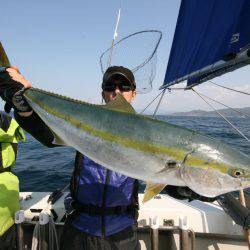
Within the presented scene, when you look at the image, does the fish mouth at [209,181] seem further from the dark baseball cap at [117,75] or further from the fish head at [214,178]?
the dark baseball cap at [117,75]

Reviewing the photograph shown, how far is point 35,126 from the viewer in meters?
3.31

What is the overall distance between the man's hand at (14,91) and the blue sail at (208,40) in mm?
3409

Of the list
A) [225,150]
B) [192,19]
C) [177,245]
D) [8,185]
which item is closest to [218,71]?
[192,19]

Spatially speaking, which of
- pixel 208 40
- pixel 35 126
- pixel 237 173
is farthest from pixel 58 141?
pixel 208 40

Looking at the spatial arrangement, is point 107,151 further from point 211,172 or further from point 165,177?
point 211,172

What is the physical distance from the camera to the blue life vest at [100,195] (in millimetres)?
3557

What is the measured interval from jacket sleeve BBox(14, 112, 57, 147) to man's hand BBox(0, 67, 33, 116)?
0.26 feet

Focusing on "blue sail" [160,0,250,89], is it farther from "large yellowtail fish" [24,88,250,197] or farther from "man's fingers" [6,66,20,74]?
"man's fingers" [6,66,20,74]

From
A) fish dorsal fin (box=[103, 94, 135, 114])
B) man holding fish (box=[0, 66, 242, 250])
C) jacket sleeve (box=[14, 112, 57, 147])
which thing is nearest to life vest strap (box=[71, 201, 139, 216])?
man holding fish (box=[0, 66, 242, 250])

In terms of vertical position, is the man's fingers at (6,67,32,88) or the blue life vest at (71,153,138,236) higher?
the man's fingers at (6,67,32,88)

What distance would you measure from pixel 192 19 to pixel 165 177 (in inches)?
244

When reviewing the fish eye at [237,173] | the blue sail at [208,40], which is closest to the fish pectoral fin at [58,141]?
the fish eye at [237,173]

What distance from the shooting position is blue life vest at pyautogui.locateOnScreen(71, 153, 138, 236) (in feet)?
11.7

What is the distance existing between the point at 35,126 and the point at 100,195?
3.64 ft
